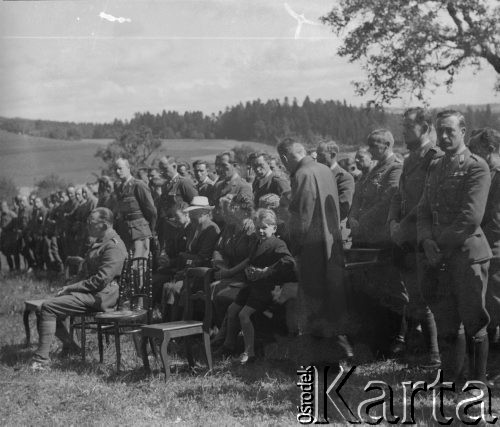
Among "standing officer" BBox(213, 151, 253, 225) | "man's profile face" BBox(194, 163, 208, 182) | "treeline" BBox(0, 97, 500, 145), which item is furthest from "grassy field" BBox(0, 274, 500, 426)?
"man's profile face" BBox(194, 163, 208, 182)

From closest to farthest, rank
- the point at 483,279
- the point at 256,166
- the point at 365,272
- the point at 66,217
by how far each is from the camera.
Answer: the point at 483,279
the point at 365,272
the point at 256,166
the point at 66,217

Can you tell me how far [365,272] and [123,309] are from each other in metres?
2.29

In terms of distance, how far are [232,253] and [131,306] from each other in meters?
1.00

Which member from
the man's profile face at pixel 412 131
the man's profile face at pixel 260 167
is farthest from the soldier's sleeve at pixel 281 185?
the man's profile face at pixel 412 131

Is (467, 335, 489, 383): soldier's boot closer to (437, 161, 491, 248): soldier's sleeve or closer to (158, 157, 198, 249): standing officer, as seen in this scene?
(437, 161, 491, 248): soldier's sleeve

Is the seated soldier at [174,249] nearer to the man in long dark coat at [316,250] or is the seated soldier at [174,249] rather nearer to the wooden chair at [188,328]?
the wooden chair at [188,328]

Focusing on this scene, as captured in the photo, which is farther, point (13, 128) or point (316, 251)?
point (13, 128)

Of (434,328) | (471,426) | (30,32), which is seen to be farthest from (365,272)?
(30,32)

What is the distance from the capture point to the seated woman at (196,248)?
283 inches

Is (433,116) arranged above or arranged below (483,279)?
above

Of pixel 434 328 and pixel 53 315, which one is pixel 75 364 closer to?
pixel 53 315

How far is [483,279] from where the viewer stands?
15.6 ft

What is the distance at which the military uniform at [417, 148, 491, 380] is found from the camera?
184 inches

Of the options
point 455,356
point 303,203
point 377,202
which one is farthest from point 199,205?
point 455,356
